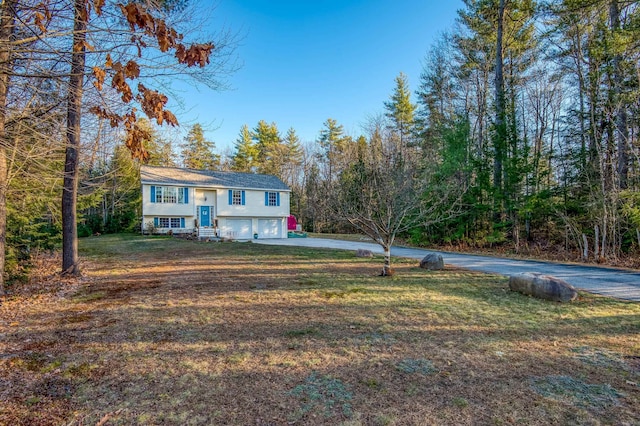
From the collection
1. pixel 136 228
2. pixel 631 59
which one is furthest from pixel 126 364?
pixel 136 228

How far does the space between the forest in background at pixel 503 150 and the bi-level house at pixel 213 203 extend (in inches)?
221

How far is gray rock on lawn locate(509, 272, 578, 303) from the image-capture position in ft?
18.2

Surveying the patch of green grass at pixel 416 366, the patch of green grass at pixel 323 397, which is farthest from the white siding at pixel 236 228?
the patch of green grass at pixel 323 397

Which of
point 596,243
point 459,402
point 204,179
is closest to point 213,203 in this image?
point 204,179

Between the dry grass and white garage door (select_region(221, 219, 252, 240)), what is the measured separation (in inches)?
664

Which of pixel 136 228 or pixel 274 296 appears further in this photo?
pixel 136 228

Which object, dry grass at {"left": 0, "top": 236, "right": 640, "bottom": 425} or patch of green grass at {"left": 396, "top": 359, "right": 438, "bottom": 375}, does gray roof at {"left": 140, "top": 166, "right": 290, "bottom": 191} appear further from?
patch of green grass at {"left": 396, "top": 359, "right": 438, "bottom": 375}

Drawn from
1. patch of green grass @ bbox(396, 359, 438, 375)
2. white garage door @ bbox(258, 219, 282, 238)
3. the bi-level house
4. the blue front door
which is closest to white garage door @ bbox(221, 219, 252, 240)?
the bi-level house

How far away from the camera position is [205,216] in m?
22.6

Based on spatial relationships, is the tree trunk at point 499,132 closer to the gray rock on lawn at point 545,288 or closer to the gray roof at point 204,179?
the gray rock on lawn at point 545,288

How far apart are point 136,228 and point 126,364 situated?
2487 cm

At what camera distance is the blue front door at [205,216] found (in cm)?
2253

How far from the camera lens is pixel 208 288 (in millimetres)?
6469

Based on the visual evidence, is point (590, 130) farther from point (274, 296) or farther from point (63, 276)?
point (63, 276)
